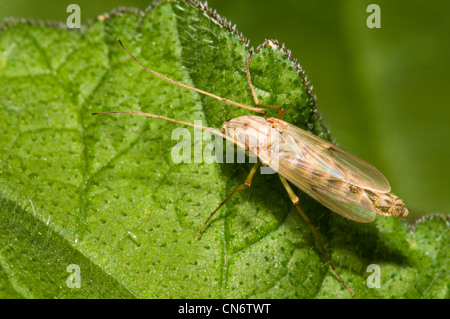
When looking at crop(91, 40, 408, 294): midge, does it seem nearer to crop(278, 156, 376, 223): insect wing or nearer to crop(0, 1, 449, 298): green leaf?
crop(278, 156, 376, 223): insect wing

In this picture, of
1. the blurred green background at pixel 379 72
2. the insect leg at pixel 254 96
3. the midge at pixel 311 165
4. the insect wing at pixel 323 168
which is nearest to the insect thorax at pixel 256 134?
the midge at pixel 311 165

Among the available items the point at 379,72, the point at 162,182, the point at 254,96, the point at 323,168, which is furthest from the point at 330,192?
the point at 379,72

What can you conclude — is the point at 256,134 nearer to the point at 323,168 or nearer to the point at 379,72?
the point at 323,168

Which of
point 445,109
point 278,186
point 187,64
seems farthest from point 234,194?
point 445,109

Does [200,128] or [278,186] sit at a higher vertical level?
[200,128]

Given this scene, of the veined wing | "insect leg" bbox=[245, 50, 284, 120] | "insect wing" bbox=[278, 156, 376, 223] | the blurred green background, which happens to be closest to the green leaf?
"insect leg" bbox=[245, 50, 284, 120]

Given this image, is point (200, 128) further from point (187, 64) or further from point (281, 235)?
point (281, 235)

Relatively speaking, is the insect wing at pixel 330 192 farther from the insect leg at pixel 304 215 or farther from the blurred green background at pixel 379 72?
the blurred green background at pixel 379 72
